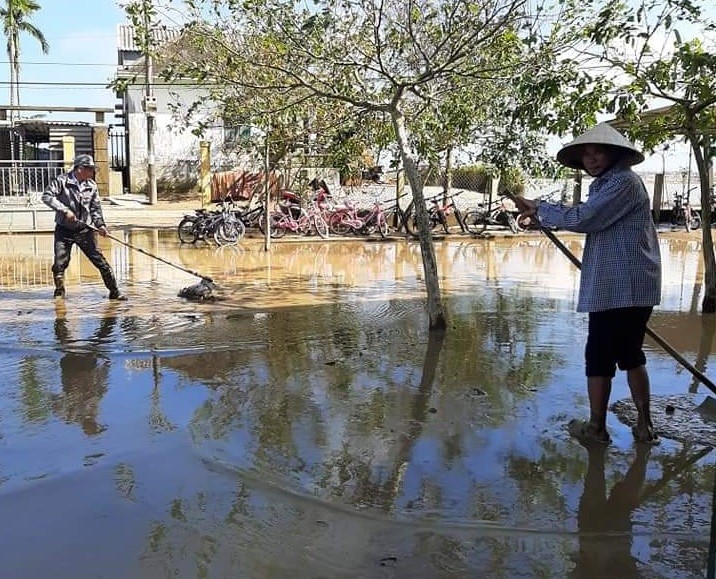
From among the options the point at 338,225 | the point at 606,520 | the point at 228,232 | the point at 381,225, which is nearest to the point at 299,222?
the point at 338,225

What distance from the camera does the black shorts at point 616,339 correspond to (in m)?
4.25

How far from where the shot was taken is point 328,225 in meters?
18.0

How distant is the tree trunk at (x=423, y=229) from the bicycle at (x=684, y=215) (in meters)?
15.5

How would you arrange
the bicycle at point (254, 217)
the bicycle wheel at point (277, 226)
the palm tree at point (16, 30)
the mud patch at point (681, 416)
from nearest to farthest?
the mud patch at point (681, 416) → the bicycle wheel at point (277, 226) → the bicycle at point (254, 217) → the palm tree at point (16, 30)

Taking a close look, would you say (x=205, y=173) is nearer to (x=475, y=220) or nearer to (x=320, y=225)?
(x=320, y=225)

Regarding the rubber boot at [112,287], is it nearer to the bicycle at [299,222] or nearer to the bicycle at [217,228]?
the bicycle at [217,228]

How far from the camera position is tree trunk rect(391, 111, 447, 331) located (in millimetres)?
7559

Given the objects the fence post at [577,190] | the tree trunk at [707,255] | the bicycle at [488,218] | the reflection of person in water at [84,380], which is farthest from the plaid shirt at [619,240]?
the fence post at [577,190]

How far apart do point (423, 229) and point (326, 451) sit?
3.66m

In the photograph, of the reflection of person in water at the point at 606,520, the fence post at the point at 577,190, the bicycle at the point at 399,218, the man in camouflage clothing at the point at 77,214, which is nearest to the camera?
the reflection of person in water at the point at 606,520

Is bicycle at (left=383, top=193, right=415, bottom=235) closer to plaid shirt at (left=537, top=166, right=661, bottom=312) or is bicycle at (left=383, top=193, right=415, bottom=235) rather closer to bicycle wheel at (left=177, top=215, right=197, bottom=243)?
bicycle wheel at (left=177, top=215, right=197, bottom=243)

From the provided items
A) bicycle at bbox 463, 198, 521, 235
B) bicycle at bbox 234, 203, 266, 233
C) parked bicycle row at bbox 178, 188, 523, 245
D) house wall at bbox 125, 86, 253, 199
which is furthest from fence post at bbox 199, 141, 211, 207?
bicycle at bbox 463, 198, 521, 235

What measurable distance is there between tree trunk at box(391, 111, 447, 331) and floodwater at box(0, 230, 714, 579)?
23 centimetres

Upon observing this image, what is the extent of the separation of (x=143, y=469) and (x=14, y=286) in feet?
24.1
